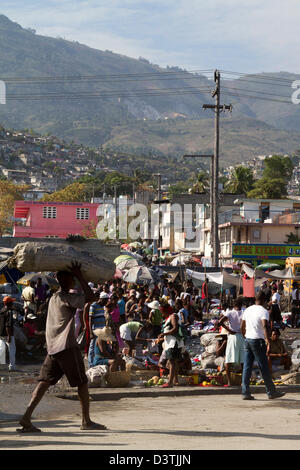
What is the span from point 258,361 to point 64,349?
406cm

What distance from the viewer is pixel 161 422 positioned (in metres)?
9.27

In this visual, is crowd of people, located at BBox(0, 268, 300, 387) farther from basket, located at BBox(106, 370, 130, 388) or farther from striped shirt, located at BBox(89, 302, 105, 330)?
basket, located at BBox(106, 370, 130, 388)

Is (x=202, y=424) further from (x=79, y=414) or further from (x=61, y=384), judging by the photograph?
(x=61, y=384)

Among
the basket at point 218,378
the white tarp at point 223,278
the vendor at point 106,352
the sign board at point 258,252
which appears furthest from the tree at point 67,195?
the basket at point 218,378

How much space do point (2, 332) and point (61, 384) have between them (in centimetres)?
250

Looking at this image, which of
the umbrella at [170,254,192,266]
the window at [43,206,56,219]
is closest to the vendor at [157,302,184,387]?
the umbrella at [170,254,192,266]

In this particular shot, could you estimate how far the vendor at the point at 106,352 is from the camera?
13891 mm

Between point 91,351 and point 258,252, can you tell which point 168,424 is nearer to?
point 91,351

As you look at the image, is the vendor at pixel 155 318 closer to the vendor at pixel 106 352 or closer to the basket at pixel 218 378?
the vendor at pixel 106 352

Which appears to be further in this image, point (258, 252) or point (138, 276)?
point (258, 252)

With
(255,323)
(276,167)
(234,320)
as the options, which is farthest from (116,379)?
(276,167)

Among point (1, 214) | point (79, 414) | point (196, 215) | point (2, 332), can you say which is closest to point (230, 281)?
point (2, 332)

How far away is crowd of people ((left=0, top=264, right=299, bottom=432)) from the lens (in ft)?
27.7

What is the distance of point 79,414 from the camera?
10.2m
